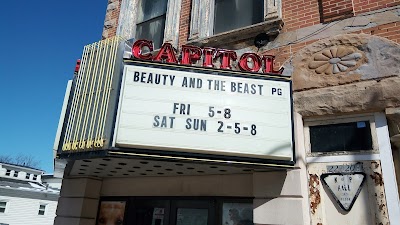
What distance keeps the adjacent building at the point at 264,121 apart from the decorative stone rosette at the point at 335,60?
17mm

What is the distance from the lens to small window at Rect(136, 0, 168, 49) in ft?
29.1

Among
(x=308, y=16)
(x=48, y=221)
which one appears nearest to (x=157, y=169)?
(x=308, y=16)

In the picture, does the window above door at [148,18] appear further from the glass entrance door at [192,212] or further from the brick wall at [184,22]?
the glass entrance door at [192,212]

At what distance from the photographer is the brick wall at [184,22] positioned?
8023 millimetres

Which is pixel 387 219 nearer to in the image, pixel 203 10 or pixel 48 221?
pixel 203 10

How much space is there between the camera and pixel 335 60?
5.80 metres

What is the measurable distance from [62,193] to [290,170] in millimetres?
5220

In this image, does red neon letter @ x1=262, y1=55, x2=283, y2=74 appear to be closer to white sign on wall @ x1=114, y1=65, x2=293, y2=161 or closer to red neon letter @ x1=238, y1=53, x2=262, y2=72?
red neon letter @ x1=238, y1=53, x2=262, y2=72

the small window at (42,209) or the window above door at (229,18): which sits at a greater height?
the window above door at (229,18)

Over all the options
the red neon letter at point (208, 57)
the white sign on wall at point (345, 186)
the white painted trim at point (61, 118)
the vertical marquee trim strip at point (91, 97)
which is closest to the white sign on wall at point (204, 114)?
the vertical marquee trim strip at point (91, 97)

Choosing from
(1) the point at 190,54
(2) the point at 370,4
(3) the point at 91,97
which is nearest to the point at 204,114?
(1) the point at 190,54

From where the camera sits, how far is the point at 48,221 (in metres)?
28.7

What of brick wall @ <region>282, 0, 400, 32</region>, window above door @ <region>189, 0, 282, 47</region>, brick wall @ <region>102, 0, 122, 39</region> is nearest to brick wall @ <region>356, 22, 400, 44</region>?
brick wall @ <region>282, 0, 400, 32</region>

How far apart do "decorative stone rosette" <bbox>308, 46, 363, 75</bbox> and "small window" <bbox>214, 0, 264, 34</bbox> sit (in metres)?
1.93
